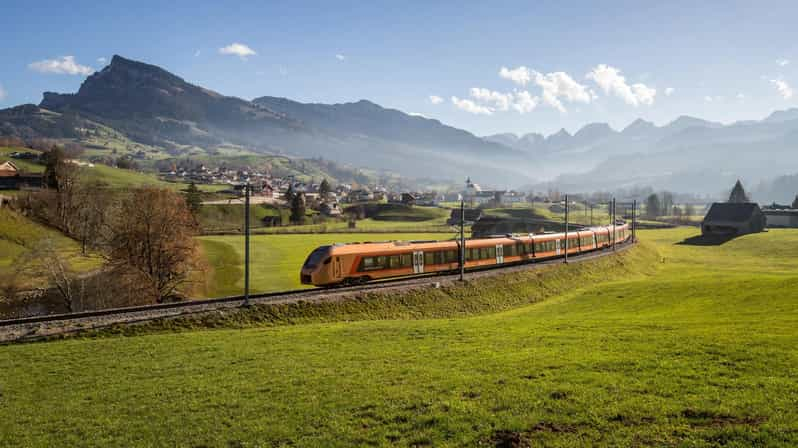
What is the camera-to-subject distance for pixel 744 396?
1131 cm

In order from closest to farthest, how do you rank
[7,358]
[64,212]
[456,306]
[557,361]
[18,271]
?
[557,361] < [7,358] < [456,306] < [18,271] < [64,212]

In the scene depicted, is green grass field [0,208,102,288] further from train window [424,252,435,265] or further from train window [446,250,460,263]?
train window [446,250,460,263]

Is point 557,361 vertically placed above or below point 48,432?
above

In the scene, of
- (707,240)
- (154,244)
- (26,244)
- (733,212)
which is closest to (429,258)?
(154,244)

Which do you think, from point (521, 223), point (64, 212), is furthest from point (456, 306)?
point (521, 223)

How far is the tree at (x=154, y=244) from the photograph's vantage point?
43.2 metres

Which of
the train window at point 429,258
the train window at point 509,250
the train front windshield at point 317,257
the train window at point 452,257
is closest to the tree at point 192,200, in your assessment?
the train front windshield at point 317,257

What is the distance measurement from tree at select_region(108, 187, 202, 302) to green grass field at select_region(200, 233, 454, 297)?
4.75 metres

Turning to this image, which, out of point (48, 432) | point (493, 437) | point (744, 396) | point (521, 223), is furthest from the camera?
point (521, 223)

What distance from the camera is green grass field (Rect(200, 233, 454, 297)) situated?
1984 inches

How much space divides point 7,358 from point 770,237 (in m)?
101

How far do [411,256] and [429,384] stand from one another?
26.0 m

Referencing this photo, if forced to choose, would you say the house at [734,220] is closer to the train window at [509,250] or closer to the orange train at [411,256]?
the orange train at [411,256]

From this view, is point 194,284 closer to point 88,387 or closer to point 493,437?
point 88,387
